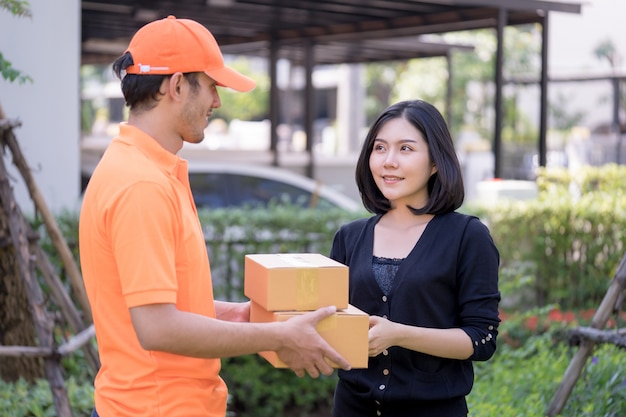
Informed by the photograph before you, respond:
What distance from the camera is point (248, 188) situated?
361 inches

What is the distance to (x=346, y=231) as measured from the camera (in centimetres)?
302

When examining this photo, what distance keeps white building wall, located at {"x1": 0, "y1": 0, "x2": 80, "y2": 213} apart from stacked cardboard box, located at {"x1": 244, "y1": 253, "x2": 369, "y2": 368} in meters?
4.10

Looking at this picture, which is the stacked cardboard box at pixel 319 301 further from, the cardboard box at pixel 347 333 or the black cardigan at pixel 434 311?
the black cardigan at pixel 434 311

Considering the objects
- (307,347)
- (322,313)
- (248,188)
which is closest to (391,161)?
(322,313)

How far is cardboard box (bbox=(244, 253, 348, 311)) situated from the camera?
247 cm

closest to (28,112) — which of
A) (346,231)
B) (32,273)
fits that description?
(32,273)

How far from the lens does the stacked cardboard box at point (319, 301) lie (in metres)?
2.47

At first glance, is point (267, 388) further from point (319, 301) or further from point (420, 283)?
point (319, 301)

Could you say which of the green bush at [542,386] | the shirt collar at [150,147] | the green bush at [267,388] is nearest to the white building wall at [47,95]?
the green bush at [267,388]

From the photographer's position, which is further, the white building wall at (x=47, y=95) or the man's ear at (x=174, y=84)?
the white building wall at (x=47, y=95)

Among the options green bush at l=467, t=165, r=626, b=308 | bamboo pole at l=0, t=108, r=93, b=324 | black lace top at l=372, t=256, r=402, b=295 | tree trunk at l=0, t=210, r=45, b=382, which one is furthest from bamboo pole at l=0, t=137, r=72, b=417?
green bush at l=467, t=165, r=626, b=308

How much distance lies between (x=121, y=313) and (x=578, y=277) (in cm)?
640

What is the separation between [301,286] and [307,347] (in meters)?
0.18

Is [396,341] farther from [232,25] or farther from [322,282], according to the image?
[232,25]
